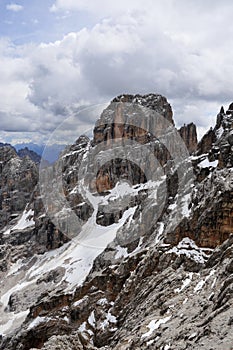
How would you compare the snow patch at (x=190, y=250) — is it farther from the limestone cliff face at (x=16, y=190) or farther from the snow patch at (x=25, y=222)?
the limestone cliff face at (x=16, y=190)

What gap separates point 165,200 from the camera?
9000cm

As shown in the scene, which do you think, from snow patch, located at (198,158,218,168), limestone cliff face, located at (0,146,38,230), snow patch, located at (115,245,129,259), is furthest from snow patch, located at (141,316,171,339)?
limestone cliff face, located at (0,146,38,230)

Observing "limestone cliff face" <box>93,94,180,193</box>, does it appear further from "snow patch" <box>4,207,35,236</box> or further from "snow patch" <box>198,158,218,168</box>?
"snow patch" <box>198,158,218,168</box>

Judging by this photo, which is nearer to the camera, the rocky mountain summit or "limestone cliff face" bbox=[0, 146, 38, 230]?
the rocky mountain summit

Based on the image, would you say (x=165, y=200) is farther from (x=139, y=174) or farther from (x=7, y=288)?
(x=7, y=288)

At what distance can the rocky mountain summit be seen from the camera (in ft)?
109

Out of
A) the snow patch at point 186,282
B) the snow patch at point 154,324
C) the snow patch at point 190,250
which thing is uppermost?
the snow patch at point 190,250

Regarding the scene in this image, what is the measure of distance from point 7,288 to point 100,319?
269 ft

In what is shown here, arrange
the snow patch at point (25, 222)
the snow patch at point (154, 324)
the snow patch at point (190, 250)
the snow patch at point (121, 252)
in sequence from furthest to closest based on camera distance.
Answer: the snow patch at point (25, 222), the snow patch at point (121, 252), the snow patch at point (190, 250), the snow patch at point (154, 324)

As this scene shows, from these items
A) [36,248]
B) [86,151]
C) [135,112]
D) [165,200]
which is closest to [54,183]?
[86,151]

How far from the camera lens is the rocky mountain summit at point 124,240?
3338cm

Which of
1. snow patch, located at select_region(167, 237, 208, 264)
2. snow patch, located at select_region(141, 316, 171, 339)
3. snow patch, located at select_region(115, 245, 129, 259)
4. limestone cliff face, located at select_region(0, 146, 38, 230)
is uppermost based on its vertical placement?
limestone cliff face, located at select_region(0, 146, 38, 230)

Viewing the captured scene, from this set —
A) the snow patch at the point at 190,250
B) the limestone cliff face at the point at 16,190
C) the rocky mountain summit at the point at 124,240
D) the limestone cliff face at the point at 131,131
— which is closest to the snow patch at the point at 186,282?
the rocky mountain summit at the point at 124,240

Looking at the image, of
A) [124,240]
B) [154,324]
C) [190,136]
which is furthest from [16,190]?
Result: [154,324]
